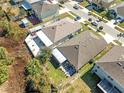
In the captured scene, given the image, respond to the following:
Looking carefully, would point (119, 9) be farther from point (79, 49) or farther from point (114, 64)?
point (114, 64)

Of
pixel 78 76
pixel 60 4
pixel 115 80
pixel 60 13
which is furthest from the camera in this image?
pixel 60 4

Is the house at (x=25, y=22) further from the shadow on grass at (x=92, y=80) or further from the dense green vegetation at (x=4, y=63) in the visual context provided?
the shadow on grass at (x=92, y=80)

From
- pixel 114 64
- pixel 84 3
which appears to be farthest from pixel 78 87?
pixel 84 3

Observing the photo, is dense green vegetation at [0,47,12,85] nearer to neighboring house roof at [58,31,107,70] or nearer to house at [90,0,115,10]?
neighboring house roof at [58,31,107,70]

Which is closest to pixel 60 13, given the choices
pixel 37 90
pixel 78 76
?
pixel 78 76

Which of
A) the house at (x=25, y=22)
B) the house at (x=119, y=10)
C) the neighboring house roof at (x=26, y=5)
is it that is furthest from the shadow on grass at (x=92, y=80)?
the neighboring house roof at (x=26, y=5)

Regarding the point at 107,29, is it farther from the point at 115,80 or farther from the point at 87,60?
the point at 115,80
